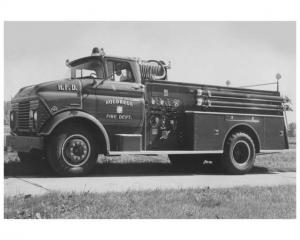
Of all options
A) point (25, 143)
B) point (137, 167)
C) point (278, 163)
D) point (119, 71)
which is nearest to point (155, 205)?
point (25, 143)

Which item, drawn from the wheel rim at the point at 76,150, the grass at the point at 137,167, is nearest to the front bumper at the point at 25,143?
the wheel rim at the point at 76,150

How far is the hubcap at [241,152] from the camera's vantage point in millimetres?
10023

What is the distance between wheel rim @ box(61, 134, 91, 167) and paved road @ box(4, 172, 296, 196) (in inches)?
14.1

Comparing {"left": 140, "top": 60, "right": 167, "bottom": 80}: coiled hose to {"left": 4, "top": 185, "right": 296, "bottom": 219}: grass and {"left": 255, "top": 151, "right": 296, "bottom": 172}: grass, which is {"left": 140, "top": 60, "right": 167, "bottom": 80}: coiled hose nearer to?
{"left": 4, "top": 185, "right": 296, "bottom": 219}: grass

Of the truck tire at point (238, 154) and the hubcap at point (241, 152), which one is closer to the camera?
the truck tire at point (238, 154)

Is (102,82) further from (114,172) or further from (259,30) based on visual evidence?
(259,30)

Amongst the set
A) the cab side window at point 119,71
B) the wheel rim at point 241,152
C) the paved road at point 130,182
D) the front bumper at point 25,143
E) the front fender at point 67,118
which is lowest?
the paved road at point 130,182

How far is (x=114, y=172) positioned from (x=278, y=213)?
386cm

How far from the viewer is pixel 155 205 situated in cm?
591

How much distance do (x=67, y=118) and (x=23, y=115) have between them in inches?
40.0

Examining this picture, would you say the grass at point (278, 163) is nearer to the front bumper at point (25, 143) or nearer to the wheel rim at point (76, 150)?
the wheel rim at point (76, 150)

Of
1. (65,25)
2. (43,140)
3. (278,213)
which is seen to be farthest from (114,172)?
(278,213)

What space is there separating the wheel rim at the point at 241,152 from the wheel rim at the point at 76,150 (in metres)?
3.60

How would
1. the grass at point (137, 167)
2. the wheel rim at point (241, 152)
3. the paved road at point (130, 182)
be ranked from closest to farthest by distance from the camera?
the paved road at point (130, 182) → the grass at point (137, 167) → the wheel rim at point (241, 152)
